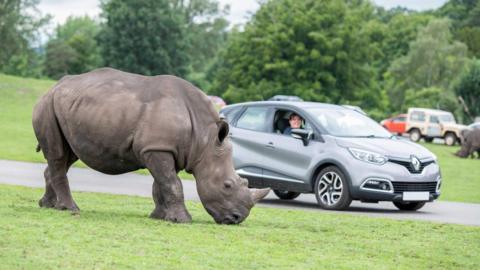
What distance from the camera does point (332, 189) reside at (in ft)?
55.8

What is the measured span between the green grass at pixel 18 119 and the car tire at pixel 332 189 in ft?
26.6

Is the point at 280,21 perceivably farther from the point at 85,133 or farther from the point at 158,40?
the point at 85,133

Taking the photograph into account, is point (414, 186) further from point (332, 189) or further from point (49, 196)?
point (49, 196)

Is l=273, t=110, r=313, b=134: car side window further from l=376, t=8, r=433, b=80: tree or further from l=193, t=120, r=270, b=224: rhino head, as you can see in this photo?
l=376, t=8, r=433, b=80: tree

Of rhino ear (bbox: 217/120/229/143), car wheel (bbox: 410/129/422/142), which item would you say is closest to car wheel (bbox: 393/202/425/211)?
rhino ear (bbox: 217/120/229/143)

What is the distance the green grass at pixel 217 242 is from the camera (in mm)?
8375

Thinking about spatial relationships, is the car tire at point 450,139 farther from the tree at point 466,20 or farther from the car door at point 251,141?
the tree at point 466,20

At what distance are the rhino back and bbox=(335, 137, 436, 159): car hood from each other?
5.38 m

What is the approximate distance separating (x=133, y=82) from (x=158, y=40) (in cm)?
8187

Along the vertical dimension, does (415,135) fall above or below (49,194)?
below

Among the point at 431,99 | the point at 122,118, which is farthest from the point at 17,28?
the point at 122,118

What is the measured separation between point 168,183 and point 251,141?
6630 millimetres

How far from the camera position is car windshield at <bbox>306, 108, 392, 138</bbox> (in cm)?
1747

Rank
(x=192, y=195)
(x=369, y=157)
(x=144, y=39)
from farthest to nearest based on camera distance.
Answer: (x=144, y=39) < (x=192, y=195) < (x=369, y=157)
